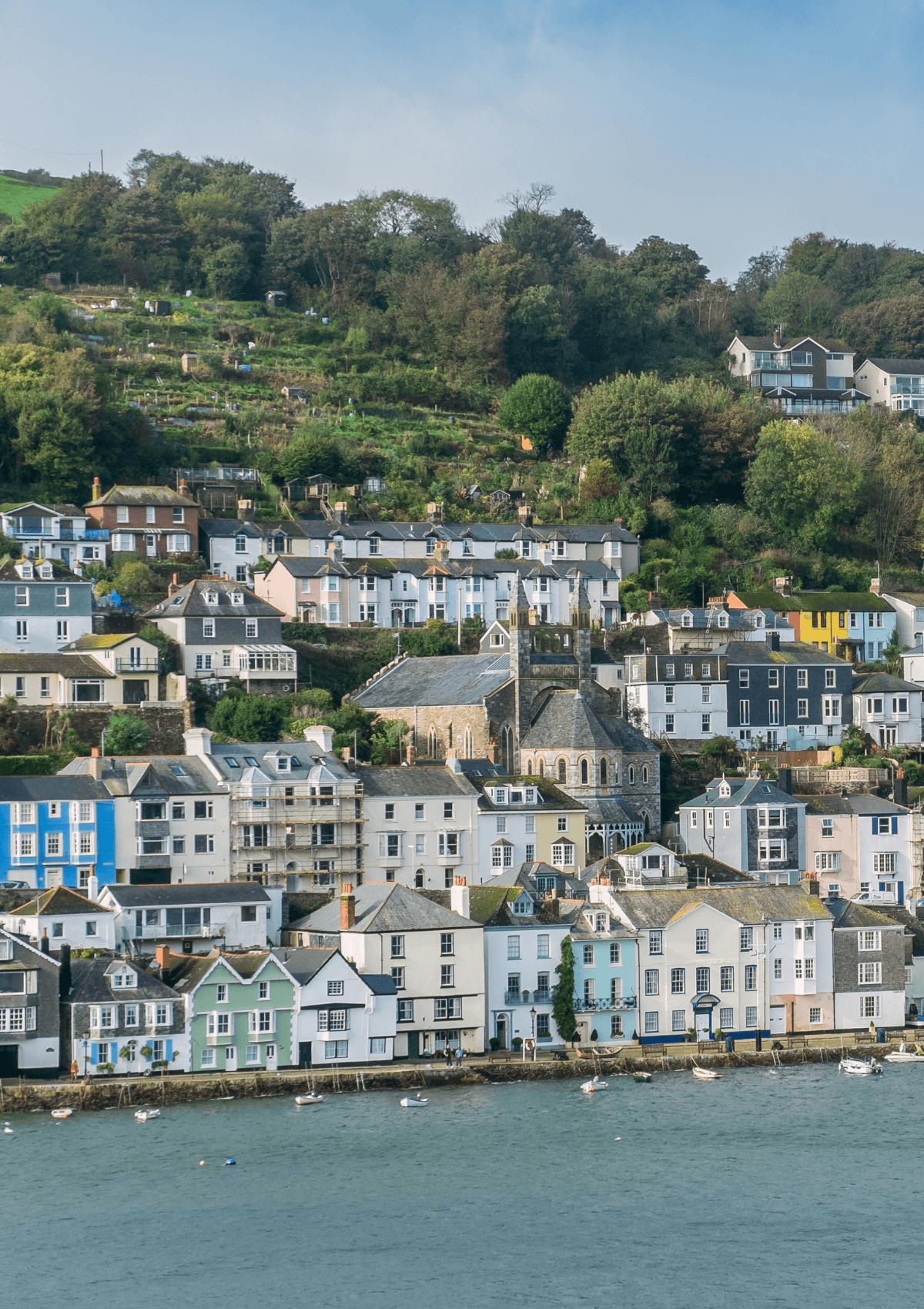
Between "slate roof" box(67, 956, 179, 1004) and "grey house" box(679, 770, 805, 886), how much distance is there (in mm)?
25922

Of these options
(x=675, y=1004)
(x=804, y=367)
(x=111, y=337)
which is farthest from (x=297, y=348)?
(x=675, y=1004)

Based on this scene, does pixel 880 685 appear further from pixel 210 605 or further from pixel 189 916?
pixel 189 916

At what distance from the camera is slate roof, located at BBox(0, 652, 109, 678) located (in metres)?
82.2

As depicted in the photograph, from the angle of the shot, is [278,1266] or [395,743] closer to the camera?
[278,1266]

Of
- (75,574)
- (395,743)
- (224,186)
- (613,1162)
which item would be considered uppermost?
(224,186)

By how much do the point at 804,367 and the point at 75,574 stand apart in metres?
61.4

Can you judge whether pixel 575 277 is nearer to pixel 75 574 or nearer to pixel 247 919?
pixel 75 574

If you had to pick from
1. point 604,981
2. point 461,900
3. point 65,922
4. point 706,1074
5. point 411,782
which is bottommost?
point 706,1074

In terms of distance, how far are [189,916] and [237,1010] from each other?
6.37 metres

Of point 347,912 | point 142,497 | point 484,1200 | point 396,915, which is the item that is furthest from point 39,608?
point 484,1200

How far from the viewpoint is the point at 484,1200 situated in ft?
171

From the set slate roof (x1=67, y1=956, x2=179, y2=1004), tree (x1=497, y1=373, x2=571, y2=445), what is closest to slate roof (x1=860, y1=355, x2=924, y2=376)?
tree (x1=497, y1=373, x2=571, y2=445)

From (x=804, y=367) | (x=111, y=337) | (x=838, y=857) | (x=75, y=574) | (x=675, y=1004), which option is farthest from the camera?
(x=804, y=367)

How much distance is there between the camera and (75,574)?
3529 inches
